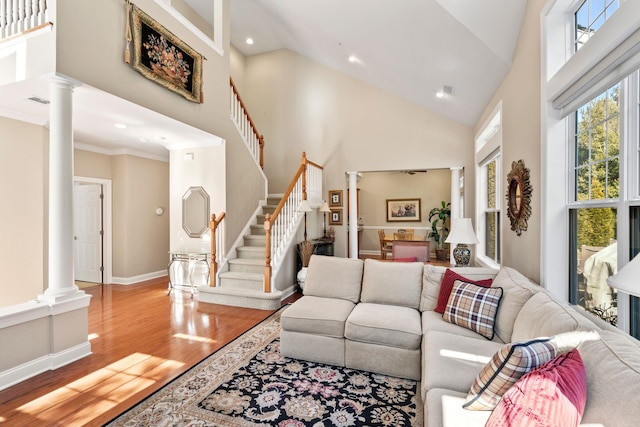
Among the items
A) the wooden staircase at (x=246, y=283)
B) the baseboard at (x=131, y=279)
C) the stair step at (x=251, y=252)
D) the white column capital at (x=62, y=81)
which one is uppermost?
the white column capital at (x=62, y=81)

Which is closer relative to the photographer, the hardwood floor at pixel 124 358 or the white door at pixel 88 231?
the hardwood floor at pixel 124 358

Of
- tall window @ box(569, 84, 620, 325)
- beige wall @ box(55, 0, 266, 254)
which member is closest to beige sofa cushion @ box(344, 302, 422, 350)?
tall window @ box(569, 84, 620, 325)

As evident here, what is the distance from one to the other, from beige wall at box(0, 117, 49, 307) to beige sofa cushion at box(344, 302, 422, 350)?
4.66 m

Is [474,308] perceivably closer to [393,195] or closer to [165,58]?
[165,58]

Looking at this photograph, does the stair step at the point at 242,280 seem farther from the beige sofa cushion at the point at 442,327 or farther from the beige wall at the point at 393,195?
the beige wall at the point at 393,195

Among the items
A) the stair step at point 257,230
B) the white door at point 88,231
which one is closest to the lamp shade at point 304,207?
the stair step at point 257,230

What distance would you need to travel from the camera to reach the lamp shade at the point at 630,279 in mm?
968

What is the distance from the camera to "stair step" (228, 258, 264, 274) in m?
4.97

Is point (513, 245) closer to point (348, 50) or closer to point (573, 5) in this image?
point (573, 5)

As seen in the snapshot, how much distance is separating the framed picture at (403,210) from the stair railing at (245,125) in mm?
4767

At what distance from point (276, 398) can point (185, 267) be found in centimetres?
389

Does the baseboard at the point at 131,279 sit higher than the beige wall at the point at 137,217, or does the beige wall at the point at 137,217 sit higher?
the beige wall at the point at 137,217

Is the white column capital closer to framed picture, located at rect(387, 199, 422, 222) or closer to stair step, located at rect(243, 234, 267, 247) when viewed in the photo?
stair step, located at rect(243, 234, 267, 247)

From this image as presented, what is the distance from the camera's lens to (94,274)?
20.1 ft
